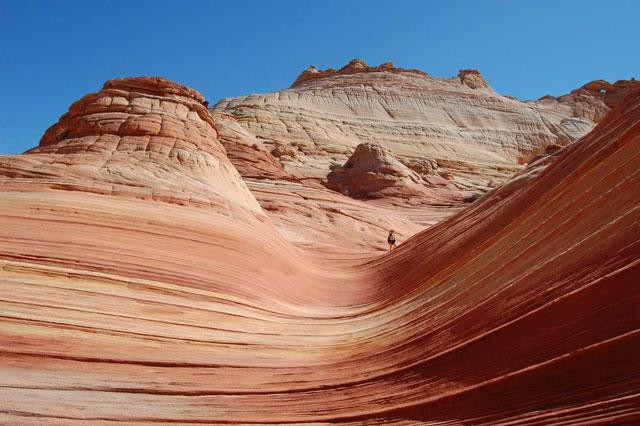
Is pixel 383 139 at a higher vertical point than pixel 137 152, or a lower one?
higher

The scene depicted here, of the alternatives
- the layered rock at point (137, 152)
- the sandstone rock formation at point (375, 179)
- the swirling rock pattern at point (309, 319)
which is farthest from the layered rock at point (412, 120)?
the swirling rock pattern at point (309, 319)

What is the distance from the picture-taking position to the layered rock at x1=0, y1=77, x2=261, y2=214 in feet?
19.4

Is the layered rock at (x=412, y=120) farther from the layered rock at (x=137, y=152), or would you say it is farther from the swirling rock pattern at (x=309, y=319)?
the swirling rock pattern at (x=309, y=319)

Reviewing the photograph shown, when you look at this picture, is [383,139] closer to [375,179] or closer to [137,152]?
[375,179]

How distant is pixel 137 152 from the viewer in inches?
289

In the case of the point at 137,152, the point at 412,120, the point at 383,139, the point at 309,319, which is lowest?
the point at 309,319

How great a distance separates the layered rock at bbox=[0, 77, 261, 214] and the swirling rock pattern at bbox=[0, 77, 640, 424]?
96 millimetres

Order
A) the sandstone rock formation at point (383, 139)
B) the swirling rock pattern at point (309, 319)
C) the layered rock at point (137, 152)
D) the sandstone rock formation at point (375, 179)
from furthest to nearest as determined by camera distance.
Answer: the sandstone rock formation at point (375, 179) < the sandstone rock formation at point (383, 139) < the layered rock at point (137, 152) < the swirling rock pattern at point (309, 319)

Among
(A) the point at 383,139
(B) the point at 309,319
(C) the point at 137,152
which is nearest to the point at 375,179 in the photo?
(A) the point at 383,139

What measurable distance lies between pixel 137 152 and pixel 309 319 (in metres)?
3.85

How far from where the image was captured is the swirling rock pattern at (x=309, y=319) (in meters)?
2.21

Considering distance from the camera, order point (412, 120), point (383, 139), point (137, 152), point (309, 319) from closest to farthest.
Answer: point (309, 319), point (137, 152), point (383, 139), point (412, 120)

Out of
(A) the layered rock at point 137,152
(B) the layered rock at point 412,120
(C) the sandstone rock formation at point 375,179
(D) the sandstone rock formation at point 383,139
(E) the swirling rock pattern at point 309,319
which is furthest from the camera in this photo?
(B) the layered rock at point 412,120

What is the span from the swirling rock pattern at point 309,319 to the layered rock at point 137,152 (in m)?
0.10
